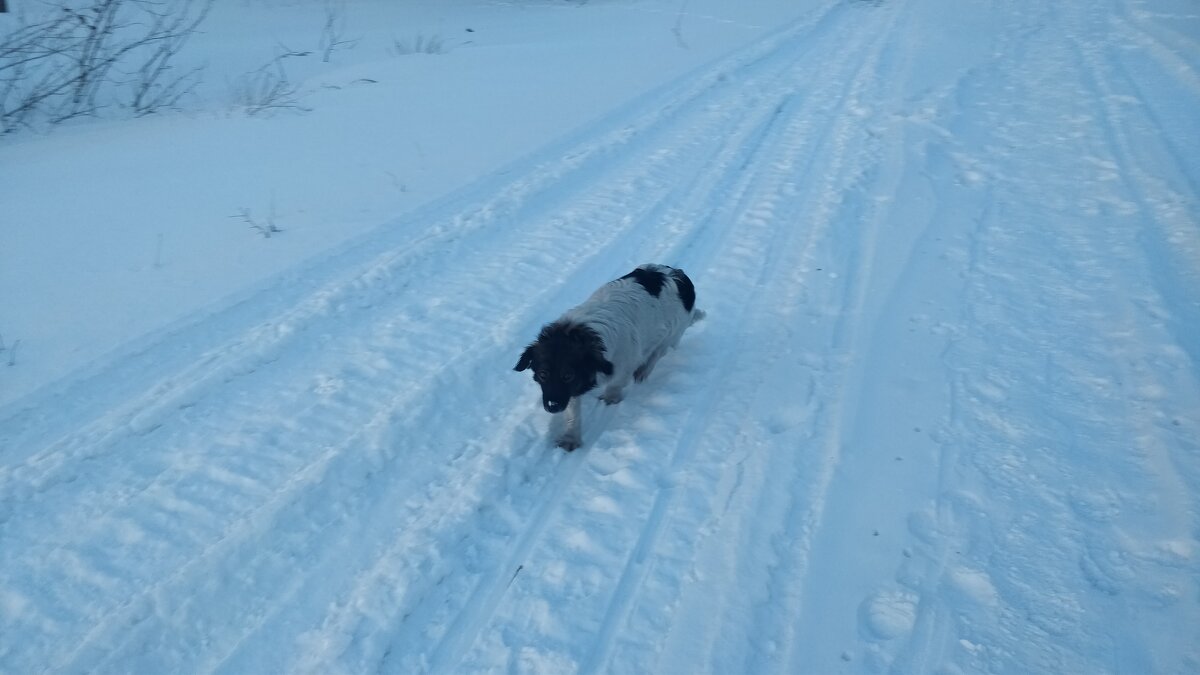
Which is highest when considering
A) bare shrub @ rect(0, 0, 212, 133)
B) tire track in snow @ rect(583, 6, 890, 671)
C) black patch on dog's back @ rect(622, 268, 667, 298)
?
black patch on dog's back @ rect(622, 268, 667, 298)

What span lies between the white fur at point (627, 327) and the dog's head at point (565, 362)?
10cm

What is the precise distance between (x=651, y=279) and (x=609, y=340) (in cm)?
81

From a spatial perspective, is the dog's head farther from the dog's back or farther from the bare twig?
the bare twig

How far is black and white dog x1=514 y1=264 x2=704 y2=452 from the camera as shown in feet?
13.6

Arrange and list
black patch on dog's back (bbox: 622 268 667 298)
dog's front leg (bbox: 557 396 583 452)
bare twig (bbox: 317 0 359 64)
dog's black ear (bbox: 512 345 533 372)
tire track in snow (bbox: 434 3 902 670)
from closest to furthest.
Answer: tire track in snow (bbox: 434 3 902 670), dog's black ear (bbox: 512 345 533 372), dog's front leg (bbox: 557 396 583 452), black patch on dog's back (bbox: 622 268 667 298), bare twig (bbox: 317 0 359 64)

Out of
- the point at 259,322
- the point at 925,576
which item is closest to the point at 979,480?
the point at 925,576

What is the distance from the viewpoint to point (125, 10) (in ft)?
55.5

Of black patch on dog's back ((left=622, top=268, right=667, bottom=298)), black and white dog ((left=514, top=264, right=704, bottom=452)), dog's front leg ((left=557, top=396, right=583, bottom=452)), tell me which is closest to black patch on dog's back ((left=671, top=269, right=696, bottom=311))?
→ black and white dog ((left=514, top=264, right=704, bottom=452))

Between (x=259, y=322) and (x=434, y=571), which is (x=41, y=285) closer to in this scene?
(x=259, y=322)

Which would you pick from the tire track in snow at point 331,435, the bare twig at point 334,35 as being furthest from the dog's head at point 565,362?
the bare twig at point 334,35

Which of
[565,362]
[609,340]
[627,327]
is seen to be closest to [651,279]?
[627,327]

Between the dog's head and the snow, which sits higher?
the dog's head

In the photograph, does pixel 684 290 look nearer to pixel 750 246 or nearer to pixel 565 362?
pixel 565 362

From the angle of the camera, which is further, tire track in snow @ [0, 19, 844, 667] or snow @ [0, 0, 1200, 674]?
tire track in snow @ [0, 19, 844, 667]
